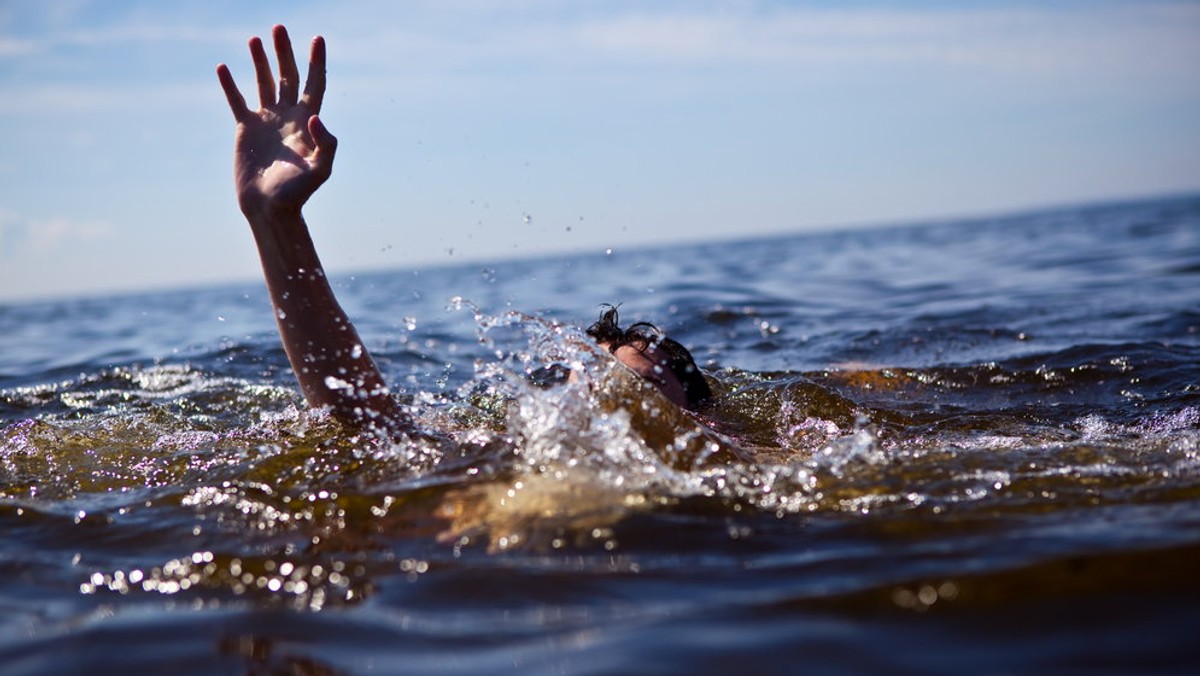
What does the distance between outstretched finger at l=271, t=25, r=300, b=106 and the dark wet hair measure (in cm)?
163

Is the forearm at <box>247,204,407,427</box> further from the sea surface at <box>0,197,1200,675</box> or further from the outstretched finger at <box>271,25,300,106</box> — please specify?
the outstretched finger at <box>271,25,300,106</box>

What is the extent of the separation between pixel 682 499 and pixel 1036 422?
261 centimetres

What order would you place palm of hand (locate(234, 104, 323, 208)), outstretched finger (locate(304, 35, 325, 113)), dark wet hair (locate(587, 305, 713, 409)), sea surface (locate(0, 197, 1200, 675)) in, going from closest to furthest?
sea surface (locate(0, 197, 1200, 675)) → palm of hand (locate(234, 104, 323, 208)) → outstretched finger (locate(304, 35, 325, 113)) → dark wet hair (locate(587, 305, 713, 409))

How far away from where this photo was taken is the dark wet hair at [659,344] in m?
4.64

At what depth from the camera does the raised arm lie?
145 inches

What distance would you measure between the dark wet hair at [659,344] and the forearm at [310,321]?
3.95ft

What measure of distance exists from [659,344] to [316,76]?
1.76 metres

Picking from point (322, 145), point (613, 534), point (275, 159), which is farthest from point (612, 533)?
point (275, 159)

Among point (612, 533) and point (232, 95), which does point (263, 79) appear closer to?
point (232, 95)

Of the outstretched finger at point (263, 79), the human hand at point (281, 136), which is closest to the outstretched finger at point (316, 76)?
the human hand at point (281, 136)

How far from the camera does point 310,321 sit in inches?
148

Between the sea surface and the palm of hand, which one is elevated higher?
the palm of hand

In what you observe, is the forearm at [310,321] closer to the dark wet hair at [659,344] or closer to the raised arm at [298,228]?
the raised arm at [298,228]

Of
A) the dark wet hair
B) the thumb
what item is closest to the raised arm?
the thumb
